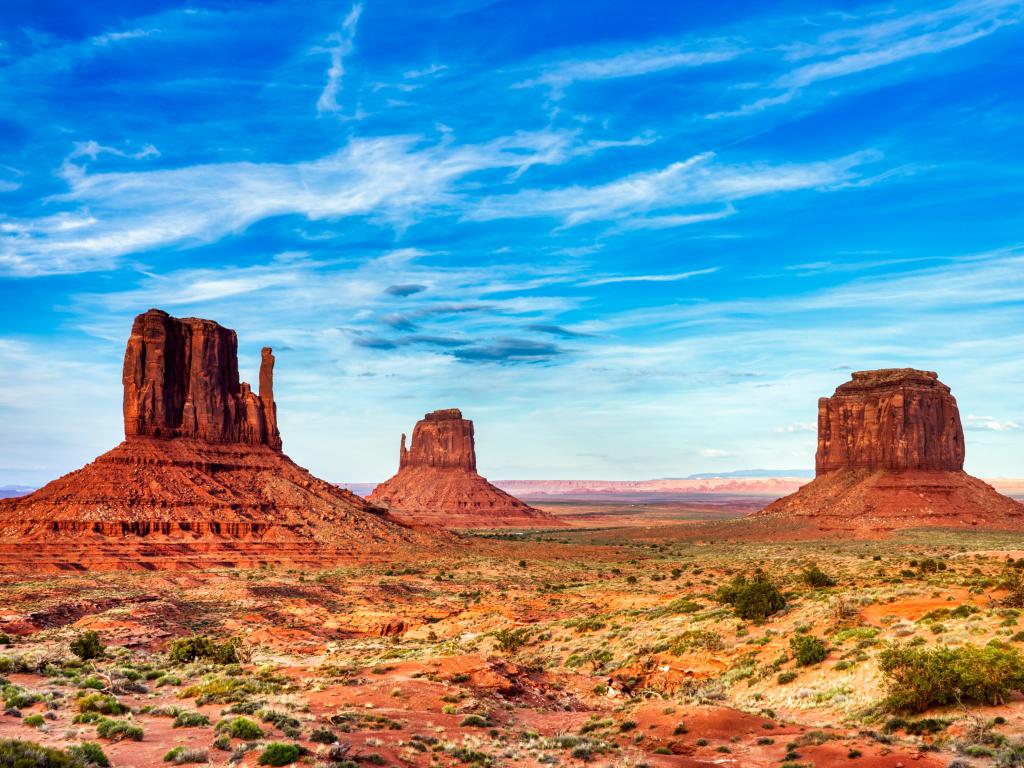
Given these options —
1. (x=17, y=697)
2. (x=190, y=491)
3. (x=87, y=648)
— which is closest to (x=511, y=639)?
(x=87, y=648)

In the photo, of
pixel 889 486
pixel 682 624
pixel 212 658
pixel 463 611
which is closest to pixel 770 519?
pixel 889 486

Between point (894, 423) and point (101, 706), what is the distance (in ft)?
360

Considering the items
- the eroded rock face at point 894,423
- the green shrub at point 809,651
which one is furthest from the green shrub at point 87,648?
the eroded rock face at point 894,423

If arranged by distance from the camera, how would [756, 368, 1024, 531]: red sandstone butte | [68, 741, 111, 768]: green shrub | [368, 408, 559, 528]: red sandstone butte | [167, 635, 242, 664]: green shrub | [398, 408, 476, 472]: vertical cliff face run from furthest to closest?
[398, 408, 476, 472]: vertical cliff face, [368, 408, 559, 528]: red sandstone butte, [756, 368, 1024, 531]: red sandstone butte, [167, 635, 242, 664]: green shrub, [68, 741, 111, 768]: green shrub

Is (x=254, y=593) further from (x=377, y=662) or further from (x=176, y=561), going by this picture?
(x=377, y=662)

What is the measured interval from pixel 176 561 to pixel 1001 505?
3930 inches

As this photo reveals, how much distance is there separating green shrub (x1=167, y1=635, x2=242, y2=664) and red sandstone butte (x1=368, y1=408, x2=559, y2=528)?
132102 mm

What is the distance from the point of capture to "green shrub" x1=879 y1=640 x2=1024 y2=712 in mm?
18344

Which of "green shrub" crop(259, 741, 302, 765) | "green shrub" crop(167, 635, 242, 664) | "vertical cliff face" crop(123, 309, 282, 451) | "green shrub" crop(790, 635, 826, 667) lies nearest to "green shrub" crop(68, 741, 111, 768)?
"green shrub" crop(259, 741, 302, 765)

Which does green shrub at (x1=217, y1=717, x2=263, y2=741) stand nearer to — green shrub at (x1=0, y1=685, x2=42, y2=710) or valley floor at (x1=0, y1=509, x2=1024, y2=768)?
valley floor at (x1=0, y1=509, x2=1024, y2=768)

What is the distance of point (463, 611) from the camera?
45281 millimetres

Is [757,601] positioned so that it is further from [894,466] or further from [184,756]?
[894,466]

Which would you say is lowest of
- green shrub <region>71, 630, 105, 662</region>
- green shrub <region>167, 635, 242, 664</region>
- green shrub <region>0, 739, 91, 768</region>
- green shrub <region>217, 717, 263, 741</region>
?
green shrub <region>167, 635, 242, 664</region>

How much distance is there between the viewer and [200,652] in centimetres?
3141
